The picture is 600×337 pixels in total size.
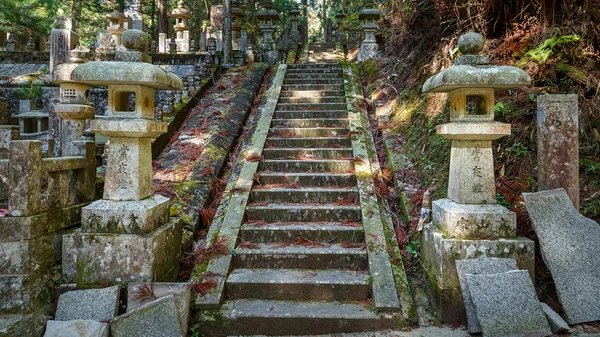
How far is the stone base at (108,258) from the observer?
10.4 ft

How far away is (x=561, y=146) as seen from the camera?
11.7 feet

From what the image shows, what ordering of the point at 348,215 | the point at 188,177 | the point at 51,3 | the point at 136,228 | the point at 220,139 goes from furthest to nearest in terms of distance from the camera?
1. the point at 51,3
2. the point at 220,139
3. the point at 188,177
4. the point at 348,215
5. the point at 136,228

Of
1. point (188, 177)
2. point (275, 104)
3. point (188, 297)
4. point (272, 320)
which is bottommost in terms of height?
point (272, 320)

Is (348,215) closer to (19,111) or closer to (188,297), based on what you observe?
(188,297)

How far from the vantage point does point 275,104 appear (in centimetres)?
729

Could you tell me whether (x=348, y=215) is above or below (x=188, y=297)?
above

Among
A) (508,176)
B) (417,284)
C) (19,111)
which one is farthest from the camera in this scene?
(19,111)

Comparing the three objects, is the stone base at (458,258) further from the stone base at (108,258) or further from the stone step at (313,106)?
the stone step at (313,106)

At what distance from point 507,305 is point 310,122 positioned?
14.8ft

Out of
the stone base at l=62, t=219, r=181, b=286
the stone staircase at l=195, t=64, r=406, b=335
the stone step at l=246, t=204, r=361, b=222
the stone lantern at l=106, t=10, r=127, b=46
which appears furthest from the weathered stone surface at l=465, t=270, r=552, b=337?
the stone lantern at l=106, t=10, r=127, b=46

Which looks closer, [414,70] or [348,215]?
[348,215]

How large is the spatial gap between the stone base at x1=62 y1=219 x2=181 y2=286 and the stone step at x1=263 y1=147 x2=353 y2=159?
286 cm

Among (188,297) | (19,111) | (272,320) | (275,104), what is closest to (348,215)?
(272,320)

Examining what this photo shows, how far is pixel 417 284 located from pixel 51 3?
68.3ft
